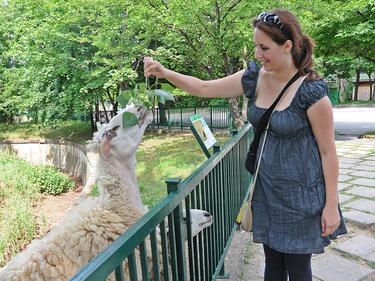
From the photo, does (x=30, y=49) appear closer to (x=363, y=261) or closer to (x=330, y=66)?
(x=363, y=261)

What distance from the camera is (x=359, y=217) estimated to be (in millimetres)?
4352

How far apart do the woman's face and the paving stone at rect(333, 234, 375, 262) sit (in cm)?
236

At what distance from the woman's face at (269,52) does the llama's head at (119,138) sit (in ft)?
2.61

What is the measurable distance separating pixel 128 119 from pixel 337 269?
231 cm

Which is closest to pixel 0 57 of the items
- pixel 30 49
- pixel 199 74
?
pixel 30 49

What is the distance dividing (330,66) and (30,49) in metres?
27.2

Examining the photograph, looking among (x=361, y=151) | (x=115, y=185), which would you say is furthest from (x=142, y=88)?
(x=361, y=151)

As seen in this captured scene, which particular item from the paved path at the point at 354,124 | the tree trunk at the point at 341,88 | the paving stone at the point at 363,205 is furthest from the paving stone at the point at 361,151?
the tree trunk at the point at 341,88

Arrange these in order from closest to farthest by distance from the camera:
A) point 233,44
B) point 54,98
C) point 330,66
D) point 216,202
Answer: point 216,202 → point 233,44 → point 54,98 → point 330,66

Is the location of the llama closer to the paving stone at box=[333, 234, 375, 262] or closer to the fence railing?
the paving stone at box=[333, 234, 375, 262]

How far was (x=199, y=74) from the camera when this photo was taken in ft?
41.5

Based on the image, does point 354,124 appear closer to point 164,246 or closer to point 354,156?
point 354,156

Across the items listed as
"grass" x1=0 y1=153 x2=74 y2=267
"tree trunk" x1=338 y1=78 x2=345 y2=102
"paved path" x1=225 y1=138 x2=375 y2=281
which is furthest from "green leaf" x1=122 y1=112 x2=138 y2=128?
"tree trunk" x1=338 y1=78 x2=345 y2=102

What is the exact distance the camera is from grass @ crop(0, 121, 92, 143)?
61.8ft
